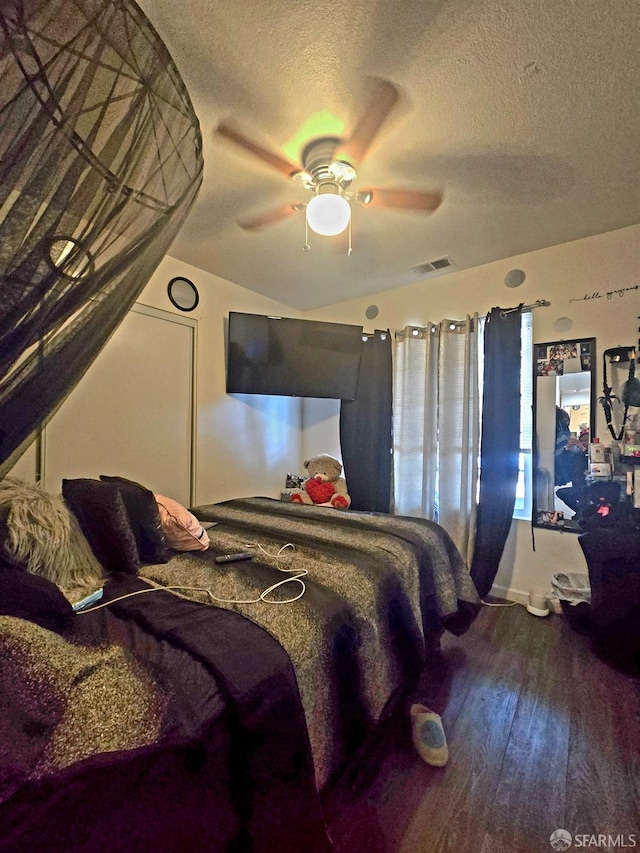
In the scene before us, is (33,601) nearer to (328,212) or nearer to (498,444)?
(328,212)

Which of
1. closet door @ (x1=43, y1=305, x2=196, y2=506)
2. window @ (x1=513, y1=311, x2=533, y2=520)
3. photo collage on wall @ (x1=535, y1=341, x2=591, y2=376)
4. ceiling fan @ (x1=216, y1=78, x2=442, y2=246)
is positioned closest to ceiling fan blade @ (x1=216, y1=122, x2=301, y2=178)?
ceiling fan @ (x1=216, y1=78, x2=442, y2=246)

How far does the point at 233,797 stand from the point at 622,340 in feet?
9.76

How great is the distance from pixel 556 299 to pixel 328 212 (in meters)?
1.94

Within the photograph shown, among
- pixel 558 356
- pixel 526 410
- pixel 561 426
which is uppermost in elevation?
pixel 558 356

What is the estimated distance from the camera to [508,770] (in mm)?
1243

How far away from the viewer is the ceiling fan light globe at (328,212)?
4.87 ft

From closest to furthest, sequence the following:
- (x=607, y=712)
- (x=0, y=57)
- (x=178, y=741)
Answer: (x=0, y=57), (x=178, y=741), (x=607, y=712)

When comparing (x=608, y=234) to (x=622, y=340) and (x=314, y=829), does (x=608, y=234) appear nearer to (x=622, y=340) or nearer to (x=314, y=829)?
(x=622, y=340)

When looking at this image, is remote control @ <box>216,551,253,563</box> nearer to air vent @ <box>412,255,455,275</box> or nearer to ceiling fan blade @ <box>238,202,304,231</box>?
ceiling fan blade @ <box>238,202,304,231</box>

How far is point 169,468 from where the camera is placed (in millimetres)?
2709

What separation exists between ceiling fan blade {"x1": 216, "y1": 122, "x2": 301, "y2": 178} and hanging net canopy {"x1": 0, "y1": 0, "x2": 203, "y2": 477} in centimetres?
67

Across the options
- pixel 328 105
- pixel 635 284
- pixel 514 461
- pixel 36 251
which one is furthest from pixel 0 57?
pixel 635 284

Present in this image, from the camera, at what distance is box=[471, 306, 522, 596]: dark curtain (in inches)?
99.3

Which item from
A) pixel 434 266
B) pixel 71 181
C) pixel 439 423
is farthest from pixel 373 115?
pixel 439 423
